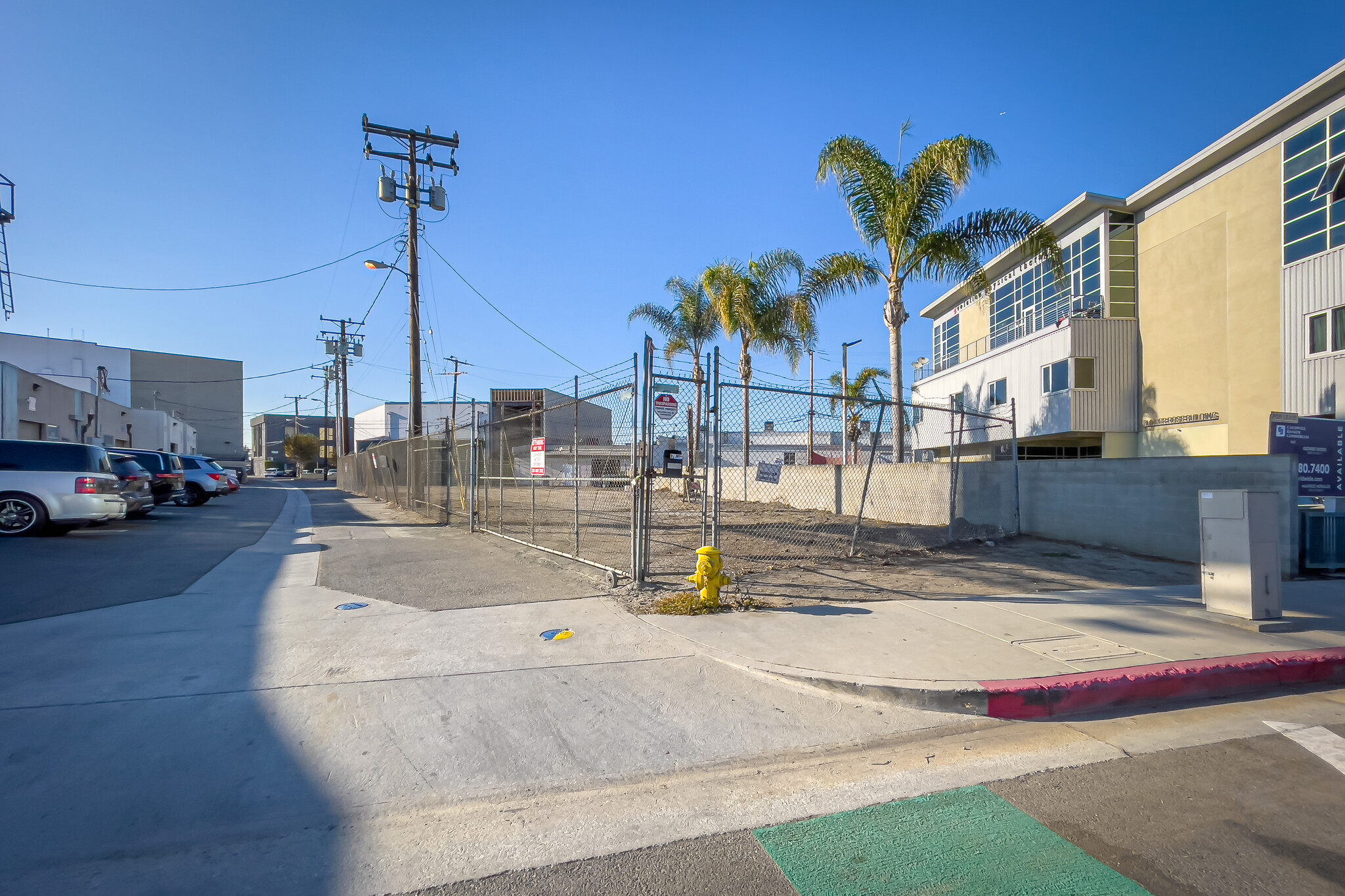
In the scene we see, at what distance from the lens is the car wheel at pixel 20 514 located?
467 inches

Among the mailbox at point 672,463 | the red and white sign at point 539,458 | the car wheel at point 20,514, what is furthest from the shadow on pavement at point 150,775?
the car wheel at point 20,514

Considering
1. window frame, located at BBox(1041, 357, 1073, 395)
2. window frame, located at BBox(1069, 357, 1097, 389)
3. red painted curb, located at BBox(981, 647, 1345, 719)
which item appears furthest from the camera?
window frame, located at BBox(1041, 357, 1073, 395)

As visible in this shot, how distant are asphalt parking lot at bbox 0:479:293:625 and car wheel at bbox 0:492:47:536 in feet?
0.92

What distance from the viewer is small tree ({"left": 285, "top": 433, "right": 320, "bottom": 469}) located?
9638cm

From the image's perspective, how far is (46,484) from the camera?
12.0 metres

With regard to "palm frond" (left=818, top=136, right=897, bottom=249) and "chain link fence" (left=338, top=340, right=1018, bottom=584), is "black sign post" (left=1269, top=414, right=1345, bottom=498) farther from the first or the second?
"palm frond" (left=818, top=136, right=897, bottom=249)

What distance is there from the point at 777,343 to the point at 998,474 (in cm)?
1454

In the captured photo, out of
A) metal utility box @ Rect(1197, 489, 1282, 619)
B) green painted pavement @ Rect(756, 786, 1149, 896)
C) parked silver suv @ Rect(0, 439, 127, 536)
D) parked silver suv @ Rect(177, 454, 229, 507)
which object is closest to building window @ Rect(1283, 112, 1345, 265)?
metal utility box @ Rect(1197, 489, 1282, 619)

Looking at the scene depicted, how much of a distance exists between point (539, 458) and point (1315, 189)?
2343cm

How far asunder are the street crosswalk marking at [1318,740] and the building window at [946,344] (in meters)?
36.9

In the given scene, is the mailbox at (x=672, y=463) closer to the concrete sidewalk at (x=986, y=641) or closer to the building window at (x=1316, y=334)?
the concrete sidewalk at (x=986, y=641)

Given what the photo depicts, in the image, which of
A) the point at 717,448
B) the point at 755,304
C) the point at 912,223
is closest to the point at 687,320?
the point at 755,304

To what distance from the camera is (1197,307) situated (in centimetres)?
2389

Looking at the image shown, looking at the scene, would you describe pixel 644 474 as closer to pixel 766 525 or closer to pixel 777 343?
pixel 766 525
